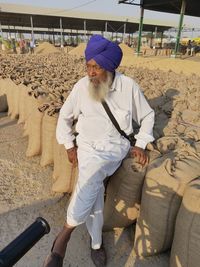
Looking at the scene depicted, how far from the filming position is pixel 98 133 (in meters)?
2.05

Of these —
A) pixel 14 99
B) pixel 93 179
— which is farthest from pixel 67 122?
pixel 14 99

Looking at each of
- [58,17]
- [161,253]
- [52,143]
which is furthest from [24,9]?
[161,253]

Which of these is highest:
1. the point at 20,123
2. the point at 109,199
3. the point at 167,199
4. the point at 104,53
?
the point at 104,53

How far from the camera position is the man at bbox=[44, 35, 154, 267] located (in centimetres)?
187

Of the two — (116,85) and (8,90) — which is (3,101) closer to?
(8,90)

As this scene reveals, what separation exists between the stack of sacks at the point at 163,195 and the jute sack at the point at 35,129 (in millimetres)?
1710

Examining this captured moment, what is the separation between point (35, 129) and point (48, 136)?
1.40 feet

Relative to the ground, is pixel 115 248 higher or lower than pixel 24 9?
lower

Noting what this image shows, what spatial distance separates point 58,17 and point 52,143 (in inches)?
979

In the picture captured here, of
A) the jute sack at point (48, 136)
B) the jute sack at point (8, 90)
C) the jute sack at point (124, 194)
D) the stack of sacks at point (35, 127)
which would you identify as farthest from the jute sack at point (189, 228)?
the jute sack at point (8, 90)

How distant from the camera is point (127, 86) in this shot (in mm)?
2043

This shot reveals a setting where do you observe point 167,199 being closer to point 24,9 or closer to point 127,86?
point 127,86

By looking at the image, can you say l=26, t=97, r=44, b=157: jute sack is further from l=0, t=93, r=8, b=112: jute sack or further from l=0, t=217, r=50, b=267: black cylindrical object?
l=0, t=217, r=50, b=267: black cylindrical object

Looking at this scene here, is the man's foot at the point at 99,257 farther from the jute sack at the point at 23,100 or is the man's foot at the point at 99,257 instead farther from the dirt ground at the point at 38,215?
the jute sack at the point at 23,100
